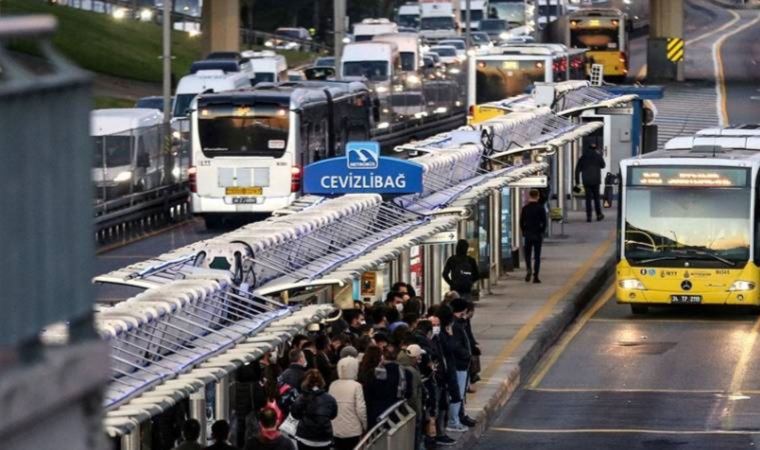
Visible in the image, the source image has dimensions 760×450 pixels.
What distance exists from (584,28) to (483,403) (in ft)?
231

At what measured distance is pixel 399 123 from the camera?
64.5 meters

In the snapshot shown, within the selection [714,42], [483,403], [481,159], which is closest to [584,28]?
[714,42]

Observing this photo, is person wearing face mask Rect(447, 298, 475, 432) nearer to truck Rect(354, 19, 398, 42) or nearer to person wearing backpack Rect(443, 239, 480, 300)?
person wearing backpack Rect(443, 239, 480, 300)

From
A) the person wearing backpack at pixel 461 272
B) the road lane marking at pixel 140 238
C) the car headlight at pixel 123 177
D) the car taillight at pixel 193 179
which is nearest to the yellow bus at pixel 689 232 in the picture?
the person wearing backpack at pixel 461 272

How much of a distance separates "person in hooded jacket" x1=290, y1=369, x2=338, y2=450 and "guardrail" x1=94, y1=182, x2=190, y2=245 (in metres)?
24.6

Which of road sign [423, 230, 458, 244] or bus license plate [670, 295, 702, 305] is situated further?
bus license plate [670, 295, 702, 305]

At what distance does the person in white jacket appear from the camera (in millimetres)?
15578

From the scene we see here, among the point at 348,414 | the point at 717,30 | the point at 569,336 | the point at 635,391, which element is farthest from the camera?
the point at 717,30

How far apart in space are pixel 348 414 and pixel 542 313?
14.6 m

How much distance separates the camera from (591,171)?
4300cm

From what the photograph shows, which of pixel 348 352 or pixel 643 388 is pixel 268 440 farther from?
pixel 643 388

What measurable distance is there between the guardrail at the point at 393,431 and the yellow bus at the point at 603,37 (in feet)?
240

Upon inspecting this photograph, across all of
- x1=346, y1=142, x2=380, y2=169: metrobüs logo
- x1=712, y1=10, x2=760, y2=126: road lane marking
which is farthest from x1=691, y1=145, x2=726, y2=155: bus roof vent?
x1=712, y1=10, x2=760, y2=126: road lane marking

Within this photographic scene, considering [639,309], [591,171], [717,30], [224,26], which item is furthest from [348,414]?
[717,30]
